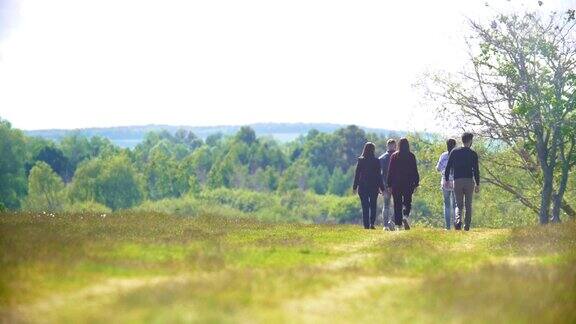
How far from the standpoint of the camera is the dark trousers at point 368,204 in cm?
2344

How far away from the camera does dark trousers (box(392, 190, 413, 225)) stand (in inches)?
908

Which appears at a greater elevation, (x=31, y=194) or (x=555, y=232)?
(x=555, y=232)

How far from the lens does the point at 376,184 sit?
23.4m

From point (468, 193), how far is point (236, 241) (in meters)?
8.20

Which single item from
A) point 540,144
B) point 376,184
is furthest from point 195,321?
point 540,144

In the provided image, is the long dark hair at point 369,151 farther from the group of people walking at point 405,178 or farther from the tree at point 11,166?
the tree at point 11,166

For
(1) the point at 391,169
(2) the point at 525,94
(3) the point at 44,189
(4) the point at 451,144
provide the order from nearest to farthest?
(1) the point at 391,169 → (4) the point at 451,144 → (2) the point at 525,94 → (3) the point at 44,189

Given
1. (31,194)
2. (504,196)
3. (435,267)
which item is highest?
(435,267)

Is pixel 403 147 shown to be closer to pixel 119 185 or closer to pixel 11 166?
pixel 11 166

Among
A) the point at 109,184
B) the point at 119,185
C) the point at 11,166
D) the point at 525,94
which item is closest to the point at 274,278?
the point at 525,94

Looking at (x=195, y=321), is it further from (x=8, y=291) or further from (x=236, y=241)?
(x=236, y=241)

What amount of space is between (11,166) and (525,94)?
98.6m

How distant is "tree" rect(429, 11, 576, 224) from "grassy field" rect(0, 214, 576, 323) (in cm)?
1642

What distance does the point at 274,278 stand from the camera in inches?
449
